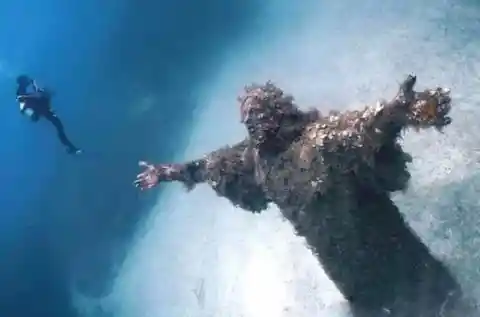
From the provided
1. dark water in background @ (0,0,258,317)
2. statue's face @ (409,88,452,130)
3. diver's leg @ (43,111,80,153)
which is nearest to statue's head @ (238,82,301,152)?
statue's face @ (409,88,452,130)

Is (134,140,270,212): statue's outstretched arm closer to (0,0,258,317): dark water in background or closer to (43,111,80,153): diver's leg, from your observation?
(0,0,258,317): dark water in background

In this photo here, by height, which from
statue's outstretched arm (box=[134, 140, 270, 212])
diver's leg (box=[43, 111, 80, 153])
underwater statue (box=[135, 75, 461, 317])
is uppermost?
diver's leg (box=[43, 111, 80, 153])

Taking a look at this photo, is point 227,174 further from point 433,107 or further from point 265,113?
point 433,107

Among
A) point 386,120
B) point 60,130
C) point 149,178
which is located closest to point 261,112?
point 386,120

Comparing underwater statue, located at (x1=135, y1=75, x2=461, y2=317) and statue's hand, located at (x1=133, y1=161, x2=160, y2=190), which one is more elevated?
statue's hand, located at (x1=133, y1=161, x2=160, y2=190)

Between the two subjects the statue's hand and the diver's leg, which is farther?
the diver's leg

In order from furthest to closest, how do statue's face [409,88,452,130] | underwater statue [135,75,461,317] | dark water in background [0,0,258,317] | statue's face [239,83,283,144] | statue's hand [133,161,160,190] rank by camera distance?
dark water in background [0,0,258,317] < statue's hand [133,161,160,190] < statue's face [239,83,283,144] < underwater statue [135,75,461,317] < statue's face [409,88,452,130]

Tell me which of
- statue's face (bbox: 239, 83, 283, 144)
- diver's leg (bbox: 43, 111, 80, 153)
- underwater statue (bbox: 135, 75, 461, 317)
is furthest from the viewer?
diver's leg (bbox: 43, 111, 80, 153)
